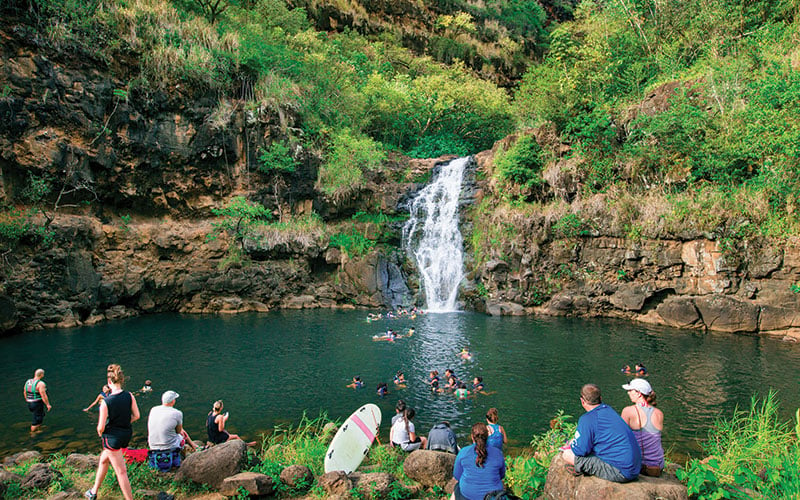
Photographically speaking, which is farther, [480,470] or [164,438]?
[164,438]

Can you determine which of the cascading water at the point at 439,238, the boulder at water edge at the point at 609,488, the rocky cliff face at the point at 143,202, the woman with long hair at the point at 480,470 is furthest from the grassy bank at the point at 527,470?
the cascading water at the point at 439,238

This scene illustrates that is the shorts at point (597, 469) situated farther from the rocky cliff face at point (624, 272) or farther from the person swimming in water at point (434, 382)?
the rocky cliff face at point (624, 272)

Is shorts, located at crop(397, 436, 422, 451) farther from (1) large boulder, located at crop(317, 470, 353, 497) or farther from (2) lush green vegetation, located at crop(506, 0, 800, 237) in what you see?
(2) lush green vegetation, located at crop(506, 0, 800, 237)

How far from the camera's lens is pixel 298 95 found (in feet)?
104

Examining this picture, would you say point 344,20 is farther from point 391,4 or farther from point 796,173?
point 796,173

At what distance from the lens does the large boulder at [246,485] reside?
5.75 meters

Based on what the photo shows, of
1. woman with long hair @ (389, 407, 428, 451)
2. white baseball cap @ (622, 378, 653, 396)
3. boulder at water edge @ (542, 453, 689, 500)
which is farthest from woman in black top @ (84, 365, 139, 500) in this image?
white baseball cap @ (622, 378, 653, 396)

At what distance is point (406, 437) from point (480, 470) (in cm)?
384

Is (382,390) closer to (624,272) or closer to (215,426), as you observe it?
(215,426)

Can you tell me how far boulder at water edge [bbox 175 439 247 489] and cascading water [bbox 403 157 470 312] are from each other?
1955 centimetres

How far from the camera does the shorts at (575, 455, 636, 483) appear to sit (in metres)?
4.39

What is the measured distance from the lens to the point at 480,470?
4.75m

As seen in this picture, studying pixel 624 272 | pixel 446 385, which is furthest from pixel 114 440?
pixel 624 272

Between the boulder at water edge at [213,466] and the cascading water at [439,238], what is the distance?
19.5 meters
